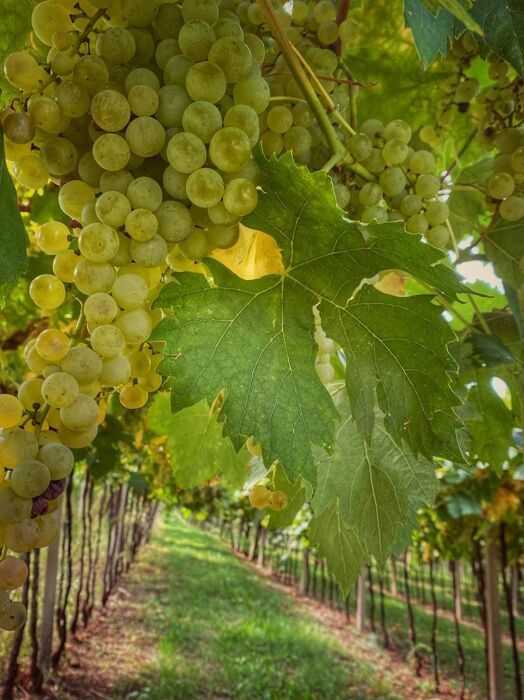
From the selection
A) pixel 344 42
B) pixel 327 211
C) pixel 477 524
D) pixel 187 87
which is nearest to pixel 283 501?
pixel 327 211

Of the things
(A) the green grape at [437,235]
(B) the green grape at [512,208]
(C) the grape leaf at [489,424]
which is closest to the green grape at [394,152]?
(A) the green grape at [437,235]

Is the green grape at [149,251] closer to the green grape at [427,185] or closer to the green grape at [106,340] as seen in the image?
the green grape at [106,340]

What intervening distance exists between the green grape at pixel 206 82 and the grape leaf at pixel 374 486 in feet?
1.76

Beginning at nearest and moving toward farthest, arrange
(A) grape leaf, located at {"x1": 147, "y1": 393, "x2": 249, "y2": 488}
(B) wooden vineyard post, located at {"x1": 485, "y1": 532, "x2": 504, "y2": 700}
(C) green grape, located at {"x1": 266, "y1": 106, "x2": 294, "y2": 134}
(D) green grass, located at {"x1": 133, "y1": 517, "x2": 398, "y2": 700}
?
1. (C) green grape, located at {"x1": 266, "y1": 106, "x2": 294, "y2": 134}
2. (A) grape leaf, located at {"x1": 147, "y1": 393, "x2": 249, "y2": 488}
3. (B) wooden vineyard post, located at {"x1": 485, "y1": 532, "x2": 504, "y2": 700}
4. (D) green grass, located at {"x1": 133, "y1": 517, "x2": 398, "y2": 700}

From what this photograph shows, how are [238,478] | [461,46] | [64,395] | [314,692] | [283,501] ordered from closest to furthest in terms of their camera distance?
[64,395], [283,501], [461,46], [238,478], [314,692]

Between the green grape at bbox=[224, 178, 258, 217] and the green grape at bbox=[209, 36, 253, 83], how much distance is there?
0.39 feet

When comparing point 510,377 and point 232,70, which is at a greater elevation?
point 232,70

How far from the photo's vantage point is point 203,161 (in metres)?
0.65

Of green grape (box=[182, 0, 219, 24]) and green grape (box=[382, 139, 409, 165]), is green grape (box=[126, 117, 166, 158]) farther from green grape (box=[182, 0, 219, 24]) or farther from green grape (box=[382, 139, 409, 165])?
green grape (box=[382, 139, 409, 165])

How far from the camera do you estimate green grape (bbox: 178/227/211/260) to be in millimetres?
722

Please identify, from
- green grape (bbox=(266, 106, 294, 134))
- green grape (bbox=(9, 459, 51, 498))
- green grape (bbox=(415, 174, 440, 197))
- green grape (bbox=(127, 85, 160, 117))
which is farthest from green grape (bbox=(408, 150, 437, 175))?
green grape (bbox=(9, 459, 51, 498))

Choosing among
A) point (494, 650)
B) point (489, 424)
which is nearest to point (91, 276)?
point (489, 424)

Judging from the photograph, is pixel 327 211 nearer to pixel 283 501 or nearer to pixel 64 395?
pixel 64 395

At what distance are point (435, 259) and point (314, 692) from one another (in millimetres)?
10206
